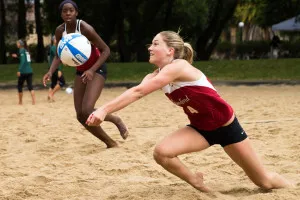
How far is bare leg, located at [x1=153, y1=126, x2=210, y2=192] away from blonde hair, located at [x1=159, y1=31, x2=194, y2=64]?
0.63 m

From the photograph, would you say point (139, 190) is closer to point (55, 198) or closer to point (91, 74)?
point (55, 198)

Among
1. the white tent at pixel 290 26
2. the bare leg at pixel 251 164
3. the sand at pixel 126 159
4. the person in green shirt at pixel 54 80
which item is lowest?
the white tent at pixel 290 26

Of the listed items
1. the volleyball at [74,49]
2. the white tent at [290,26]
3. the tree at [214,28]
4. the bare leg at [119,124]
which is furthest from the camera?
the tree at [214,28]

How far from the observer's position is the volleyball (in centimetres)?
733

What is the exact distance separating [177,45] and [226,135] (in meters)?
0.86

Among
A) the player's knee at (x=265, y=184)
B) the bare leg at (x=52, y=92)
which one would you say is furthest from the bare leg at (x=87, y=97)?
the bare leg at (x=52, y=92)

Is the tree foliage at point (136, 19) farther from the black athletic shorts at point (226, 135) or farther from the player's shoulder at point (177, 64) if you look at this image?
the player's shoulder at point (177, 64)

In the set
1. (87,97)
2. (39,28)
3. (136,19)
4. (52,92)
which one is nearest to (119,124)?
(87,97)

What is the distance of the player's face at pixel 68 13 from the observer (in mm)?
7621

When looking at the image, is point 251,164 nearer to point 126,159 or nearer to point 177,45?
point 177,45

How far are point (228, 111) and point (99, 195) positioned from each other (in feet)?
4.49

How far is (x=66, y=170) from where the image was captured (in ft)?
21.7

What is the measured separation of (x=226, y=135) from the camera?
5129mm

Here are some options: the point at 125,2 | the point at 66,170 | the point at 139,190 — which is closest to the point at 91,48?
the point at 66,170
